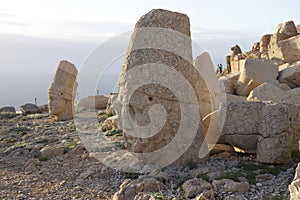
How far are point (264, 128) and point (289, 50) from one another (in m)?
8.40

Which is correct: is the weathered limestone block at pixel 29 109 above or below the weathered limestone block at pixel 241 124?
below

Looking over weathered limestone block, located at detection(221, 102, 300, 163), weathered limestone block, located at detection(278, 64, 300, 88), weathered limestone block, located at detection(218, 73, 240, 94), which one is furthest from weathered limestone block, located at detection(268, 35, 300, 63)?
weathered limestone block, located at detection(221, 102, 300, 163)

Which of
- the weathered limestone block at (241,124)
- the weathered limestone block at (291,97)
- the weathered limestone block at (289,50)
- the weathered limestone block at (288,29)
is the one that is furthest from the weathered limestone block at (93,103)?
the weathered limestone block at (241,124)

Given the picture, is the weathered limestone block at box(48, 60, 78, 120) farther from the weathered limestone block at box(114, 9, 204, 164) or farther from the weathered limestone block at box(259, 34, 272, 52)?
the weathered limestone block at box(259, 34, 272, 52)

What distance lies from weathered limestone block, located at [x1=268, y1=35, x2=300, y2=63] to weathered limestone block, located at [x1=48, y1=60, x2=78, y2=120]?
794 cm

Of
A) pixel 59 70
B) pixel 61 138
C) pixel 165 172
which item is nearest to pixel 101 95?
pixel 59 70

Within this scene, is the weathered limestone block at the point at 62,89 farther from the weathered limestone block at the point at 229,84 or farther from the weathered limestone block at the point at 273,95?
the weathered limestone block at the point at 273,95

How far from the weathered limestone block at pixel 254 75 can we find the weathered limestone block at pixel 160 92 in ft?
14.3

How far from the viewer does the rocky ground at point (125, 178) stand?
5.29 metres

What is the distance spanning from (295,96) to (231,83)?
3.50 meters

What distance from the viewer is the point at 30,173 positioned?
7609mm

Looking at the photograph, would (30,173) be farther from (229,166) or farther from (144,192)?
(229,166)

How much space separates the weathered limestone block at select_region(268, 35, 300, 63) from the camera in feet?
44.0

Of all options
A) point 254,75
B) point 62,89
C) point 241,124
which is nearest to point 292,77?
point 254,75
